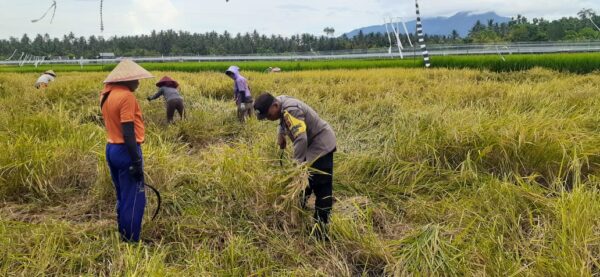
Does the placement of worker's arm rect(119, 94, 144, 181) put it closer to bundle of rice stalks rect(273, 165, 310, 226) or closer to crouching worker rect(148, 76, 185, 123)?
bundle of rice stalks rect(273, 165, 310, 226)

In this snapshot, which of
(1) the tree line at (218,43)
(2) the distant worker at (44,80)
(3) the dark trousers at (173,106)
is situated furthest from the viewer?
(1) the tree line at (218,43)

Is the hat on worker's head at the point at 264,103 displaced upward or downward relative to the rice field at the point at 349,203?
upward

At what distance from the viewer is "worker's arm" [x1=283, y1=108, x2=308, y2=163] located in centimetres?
303

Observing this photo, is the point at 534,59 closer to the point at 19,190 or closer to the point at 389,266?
the point at 389,266

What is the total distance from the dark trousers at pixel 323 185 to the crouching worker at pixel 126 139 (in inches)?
48.4

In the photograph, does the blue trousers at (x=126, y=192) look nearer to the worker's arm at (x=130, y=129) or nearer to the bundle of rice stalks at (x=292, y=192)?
the worker's arm at (x=130, y=129)

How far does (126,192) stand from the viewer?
298 cm

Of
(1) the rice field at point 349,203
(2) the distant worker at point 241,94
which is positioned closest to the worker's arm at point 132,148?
(1) the rice field at point 349,203

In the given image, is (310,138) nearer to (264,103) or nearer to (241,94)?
(264,103)

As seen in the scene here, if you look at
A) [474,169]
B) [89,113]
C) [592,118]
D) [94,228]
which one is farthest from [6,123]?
[592,118]

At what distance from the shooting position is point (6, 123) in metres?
5.17

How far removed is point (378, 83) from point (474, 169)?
570 centimetres

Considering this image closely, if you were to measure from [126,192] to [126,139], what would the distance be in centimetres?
42

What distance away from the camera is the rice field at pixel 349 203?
108 inches
